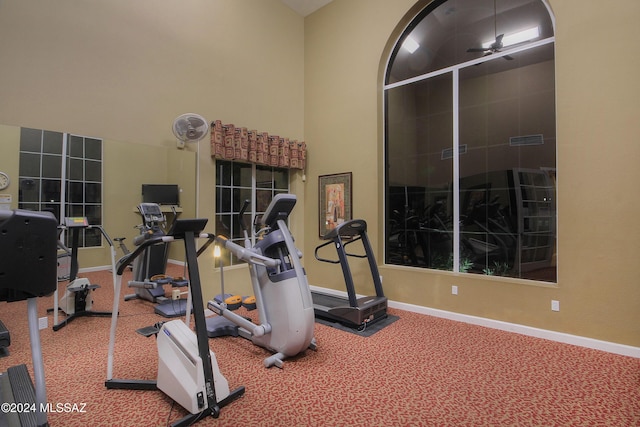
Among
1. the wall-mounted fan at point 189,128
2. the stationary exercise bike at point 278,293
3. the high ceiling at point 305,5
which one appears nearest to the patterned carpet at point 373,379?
the stationary exercise bike at point 278,293

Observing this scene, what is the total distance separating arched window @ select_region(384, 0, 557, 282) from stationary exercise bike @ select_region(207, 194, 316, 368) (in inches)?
95.4

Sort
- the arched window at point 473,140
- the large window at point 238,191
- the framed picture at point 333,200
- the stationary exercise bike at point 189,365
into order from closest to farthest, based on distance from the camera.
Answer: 1. the stationary exercise bike at point 189,365
2. the arched window at point 473,140
3. the large window at point 238,191
4. the framed picture at point 333,200

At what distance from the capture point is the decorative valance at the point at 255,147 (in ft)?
15.3

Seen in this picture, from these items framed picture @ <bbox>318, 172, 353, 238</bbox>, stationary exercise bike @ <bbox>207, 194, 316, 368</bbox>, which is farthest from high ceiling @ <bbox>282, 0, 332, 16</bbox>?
stationary exercise bike @ <bbox>207, 194, 316, 368</bbox>

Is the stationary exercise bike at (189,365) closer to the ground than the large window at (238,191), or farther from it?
closer to the ground

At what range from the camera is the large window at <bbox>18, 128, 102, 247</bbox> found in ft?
10.8

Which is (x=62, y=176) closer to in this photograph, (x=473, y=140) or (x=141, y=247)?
(x=141, y=247)

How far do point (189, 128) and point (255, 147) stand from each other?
114cm

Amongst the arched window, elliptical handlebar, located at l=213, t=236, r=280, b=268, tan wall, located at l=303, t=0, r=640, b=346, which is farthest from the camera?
the arched window

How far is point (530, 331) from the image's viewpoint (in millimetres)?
3752

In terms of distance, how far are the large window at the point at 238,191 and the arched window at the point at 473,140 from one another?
2.13 meters

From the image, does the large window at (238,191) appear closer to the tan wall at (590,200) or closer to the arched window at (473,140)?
the arched window at (473,140)

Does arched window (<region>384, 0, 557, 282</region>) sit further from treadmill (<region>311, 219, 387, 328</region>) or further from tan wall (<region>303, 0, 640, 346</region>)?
treadmill (<region>311, 219, 387, 328</region>)

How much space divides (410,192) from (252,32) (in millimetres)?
3762
